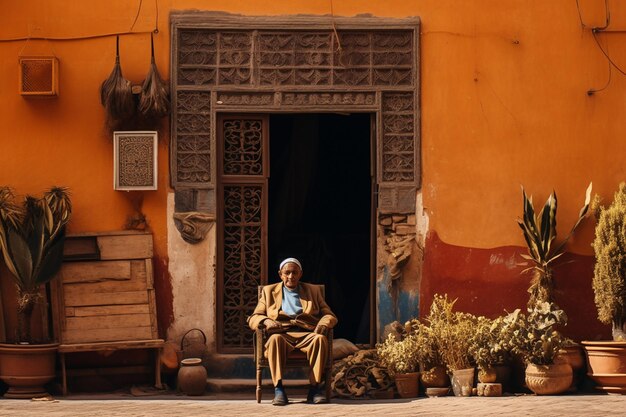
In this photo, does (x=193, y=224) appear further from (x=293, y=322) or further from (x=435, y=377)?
(x=435, y=377)

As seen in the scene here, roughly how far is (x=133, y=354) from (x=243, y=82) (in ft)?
8.67

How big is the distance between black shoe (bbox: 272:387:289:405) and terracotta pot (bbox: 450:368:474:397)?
148cm

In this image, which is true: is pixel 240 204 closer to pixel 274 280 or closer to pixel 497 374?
pixel 274 280

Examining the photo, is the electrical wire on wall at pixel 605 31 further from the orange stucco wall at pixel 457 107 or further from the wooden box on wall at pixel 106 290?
the wooden box on wall at pixel 106 290

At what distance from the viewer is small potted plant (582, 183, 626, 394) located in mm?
11203

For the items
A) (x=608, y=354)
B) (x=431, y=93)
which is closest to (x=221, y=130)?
(x=431, y=93)

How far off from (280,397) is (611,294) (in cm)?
302

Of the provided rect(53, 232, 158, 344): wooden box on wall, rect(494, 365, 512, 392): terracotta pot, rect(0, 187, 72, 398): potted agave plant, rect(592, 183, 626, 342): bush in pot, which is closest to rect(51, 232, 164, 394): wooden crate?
rect(53, 232, 158, 344): wooden box on wall

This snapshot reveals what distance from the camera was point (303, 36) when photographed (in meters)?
12.1

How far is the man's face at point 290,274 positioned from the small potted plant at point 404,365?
3.33 ft

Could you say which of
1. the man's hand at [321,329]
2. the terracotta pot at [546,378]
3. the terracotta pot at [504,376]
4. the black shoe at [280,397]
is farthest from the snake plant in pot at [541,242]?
the black shoe at [280,397]

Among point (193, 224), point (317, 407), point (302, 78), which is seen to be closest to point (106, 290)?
point (193, 224)

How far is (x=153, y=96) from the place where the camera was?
38.5ft

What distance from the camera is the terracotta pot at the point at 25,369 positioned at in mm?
11250
